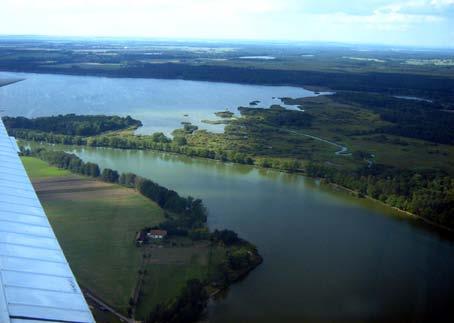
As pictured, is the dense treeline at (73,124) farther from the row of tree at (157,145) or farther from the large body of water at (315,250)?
the large body of water at (315,250)

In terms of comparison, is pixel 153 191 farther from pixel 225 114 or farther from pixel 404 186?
pixel 225 114

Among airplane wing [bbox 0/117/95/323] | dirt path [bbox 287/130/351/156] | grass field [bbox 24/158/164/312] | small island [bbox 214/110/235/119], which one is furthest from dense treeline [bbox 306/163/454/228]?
airplane wing [bbox 0/117/95/323]

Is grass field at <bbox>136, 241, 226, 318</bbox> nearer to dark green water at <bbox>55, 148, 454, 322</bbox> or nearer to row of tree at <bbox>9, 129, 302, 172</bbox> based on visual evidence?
dark green water at <bbox>55, 148, 454, 322</bbox>

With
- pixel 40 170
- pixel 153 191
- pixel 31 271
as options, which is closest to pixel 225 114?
pixel 40 170

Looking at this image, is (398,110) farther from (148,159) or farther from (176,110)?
(148,159)

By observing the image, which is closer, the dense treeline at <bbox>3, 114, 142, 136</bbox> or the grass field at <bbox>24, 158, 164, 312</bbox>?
the grass field at <bbox>24, 158, 164, 312</bbox>

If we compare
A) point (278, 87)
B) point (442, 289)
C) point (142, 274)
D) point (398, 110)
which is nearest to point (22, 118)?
point (142, 274)
